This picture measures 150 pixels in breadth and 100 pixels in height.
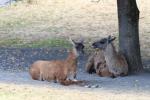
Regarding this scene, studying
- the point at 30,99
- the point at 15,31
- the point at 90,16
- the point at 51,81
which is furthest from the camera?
the point at 90,16

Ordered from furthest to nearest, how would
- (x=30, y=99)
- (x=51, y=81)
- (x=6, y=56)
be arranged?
(x=6, y=56) < (x=51, y=81) < (x=30, y=99)

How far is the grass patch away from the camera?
22078 millimetres

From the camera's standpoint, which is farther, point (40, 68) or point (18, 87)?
point (40, 68)

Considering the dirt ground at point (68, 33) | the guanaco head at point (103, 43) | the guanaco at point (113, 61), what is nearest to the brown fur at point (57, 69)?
the dirt ground at point (68, 33)

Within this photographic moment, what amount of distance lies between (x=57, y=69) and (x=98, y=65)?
80.7 inches

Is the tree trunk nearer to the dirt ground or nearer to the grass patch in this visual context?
the dirt ground

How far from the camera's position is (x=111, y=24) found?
1027 inches

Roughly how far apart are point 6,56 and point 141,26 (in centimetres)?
811

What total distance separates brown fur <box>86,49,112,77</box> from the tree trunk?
0.64 m

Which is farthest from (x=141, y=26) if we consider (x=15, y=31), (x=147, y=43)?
(x=15, y=31)

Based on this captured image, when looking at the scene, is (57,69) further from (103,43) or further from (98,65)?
(98,65)

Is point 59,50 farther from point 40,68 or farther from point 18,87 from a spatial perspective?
point 18,87

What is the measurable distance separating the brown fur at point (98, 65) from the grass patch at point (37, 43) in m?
5.71

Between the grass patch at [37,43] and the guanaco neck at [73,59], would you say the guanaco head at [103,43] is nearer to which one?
the guanaco neck at [73,59]
